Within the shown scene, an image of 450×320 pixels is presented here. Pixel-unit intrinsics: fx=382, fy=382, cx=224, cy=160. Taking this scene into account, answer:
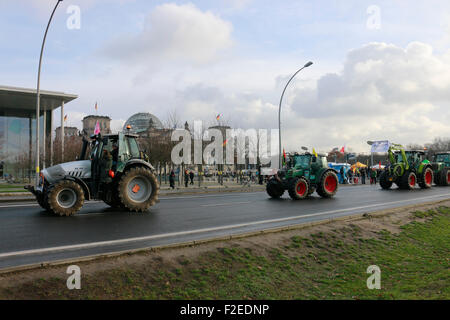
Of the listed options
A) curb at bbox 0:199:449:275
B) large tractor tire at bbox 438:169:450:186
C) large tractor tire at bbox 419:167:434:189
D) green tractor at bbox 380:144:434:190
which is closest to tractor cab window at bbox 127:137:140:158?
curb at bbox 0:199:449:275

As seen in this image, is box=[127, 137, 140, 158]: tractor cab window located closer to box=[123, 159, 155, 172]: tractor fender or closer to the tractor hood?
box=[123, 159, 155, 172]: tractor fender

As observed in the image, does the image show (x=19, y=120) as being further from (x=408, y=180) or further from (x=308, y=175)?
(x=408, y=180)

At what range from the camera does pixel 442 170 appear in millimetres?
28719

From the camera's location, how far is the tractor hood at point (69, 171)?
1166 cm

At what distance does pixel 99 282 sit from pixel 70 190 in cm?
685

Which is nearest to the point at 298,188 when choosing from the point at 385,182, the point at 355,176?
the point at 385,182

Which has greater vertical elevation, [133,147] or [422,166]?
[133,147]

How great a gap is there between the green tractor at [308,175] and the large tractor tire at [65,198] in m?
10.4

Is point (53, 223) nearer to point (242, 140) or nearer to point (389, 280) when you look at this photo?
point (389, 280)

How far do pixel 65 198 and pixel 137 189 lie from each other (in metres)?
2.32

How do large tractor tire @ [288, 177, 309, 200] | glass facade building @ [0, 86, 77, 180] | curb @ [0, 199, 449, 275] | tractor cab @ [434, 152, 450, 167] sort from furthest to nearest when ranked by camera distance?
glass facade building @ [0, 86, 77, 180]
tractor cab @ [434, 152, 450, 167]
large tractor tire @ [288, 177, 309, 200]
curb @ [0, 199, 449, 275]

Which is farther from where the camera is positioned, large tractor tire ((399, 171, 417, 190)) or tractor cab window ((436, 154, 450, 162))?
tractor cab window ((436, 154, 450, 162))

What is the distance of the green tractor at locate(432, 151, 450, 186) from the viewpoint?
28.6 meters
